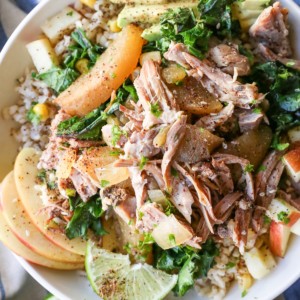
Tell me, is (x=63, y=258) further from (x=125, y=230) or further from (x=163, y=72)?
(x=163, y=72)

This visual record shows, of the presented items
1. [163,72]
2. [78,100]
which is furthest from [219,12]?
[78,100]

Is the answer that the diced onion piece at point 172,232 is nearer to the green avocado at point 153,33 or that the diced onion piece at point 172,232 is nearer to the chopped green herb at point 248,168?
the chopped green herb at point 248,168

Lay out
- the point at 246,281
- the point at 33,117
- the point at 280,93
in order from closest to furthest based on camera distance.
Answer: the point at 280,93, the point at 246,281, the point at 33,117

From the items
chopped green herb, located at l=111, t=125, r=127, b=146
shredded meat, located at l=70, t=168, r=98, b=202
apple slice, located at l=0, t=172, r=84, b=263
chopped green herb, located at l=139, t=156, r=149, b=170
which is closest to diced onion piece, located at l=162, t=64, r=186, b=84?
chopped green herb, located at l=111, t=125, r=127, b=146

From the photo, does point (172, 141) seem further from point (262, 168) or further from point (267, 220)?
point (267, 220)

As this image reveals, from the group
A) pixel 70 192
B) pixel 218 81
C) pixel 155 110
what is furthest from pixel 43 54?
pixel 218 81

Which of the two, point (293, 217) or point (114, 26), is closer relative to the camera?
point (293, 217)

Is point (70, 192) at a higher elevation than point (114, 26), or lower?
lower
